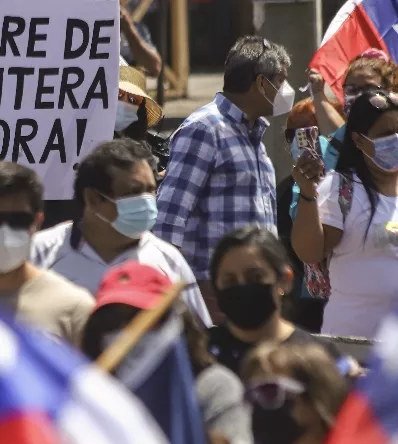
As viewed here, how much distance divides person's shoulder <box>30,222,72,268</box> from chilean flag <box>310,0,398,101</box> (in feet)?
10.1

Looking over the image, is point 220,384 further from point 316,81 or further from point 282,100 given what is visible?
point 316,81

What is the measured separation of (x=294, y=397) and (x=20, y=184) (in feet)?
4.97

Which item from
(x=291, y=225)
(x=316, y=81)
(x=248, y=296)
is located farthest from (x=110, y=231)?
(x=316, y=81)

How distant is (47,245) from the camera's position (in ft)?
16.3

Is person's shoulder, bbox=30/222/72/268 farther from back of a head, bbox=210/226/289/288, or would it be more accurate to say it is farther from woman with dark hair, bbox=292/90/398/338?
woman with dark hair, bbox=292/90/398/338

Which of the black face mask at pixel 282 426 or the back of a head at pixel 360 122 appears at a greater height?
the black face mask at pixel 282 426

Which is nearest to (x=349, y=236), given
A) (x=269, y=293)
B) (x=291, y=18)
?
(x=269, y=293)

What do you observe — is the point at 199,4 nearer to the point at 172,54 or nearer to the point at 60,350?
the point at 172,54

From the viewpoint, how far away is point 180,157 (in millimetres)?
5996

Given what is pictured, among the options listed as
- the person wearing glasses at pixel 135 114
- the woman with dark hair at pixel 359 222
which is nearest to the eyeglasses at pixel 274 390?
the woman with dark hair at pixel 359 222

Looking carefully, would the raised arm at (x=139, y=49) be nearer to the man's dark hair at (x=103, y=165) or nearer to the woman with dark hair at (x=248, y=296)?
the man's dark hair at (x=103, y=165)

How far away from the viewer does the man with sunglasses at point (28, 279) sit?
14.3 feet

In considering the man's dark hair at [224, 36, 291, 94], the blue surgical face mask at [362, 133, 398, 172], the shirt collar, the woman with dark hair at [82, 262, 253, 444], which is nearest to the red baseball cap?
the woman with dark hair at [82, 262, 253, 444]

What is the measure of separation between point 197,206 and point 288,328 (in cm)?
176
